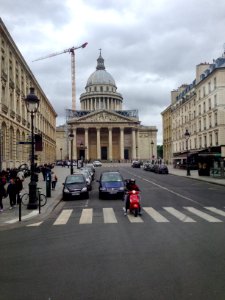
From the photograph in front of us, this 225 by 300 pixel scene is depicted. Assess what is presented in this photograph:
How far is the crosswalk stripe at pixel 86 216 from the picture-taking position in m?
13.7


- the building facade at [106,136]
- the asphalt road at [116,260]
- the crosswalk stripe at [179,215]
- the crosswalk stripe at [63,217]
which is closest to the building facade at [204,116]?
the crosswalk stripe at [179,215]

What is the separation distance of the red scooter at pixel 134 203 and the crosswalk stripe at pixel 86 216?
5.52 feet

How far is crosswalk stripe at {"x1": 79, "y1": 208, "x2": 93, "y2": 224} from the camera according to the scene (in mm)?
13653

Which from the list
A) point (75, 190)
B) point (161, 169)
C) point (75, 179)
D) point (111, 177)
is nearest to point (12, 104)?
point (75, 179)

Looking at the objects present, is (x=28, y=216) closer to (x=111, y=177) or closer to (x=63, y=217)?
(x=63, y=217)

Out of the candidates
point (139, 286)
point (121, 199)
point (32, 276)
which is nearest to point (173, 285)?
point (139, 286)

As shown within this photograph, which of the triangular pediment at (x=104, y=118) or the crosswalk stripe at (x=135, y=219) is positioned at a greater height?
the triangular pediment at (x=104, y=118)

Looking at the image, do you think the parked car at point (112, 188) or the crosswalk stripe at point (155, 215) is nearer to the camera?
the crosswalk stripe at point (155, 215)

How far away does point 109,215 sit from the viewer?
50.0 ft

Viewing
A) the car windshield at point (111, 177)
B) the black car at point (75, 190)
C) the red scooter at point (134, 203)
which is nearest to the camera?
the red scooter at point (134, 203)

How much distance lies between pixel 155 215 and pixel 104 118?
114591 millimetres

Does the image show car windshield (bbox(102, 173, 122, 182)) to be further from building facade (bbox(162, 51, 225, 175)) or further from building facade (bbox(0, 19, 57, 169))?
building facade (bbox(162, 51, 225, 175))

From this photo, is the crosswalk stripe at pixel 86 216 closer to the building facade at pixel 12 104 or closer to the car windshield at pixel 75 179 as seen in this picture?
the car windshield at pixel 75 179

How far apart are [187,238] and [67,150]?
380 ft
